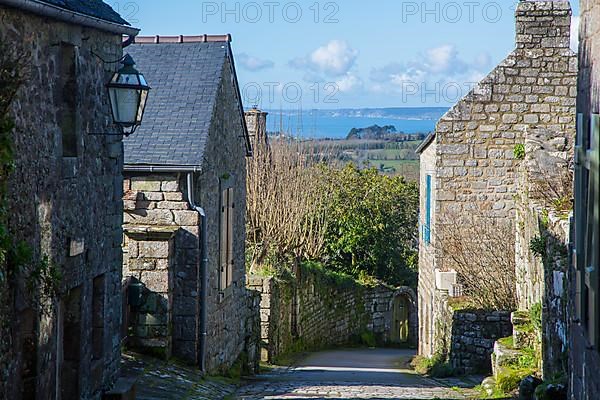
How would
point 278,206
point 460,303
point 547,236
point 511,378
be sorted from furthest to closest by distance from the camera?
point 278,206 < point 460,303 < point 511,378 < point 547,236

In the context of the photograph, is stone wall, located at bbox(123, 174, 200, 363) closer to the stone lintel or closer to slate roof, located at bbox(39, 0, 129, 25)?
the stone lintel

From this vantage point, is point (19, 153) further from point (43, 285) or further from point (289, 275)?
point (289, 275)

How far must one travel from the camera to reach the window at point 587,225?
4.95m

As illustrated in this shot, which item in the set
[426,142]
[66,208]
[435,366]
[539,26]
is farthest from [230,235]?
[66,208]

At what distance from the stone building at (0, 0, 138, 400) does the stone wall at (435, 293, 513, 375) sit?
5937 millimetres

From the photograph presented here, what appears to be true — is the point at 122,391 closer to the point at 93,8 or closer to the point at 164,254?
the point at 164,254

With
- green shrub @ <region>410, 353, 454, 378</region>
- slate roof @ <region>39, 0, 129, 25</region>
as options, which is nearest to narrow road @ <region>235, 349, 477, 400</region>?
green shrub @ <region>410, 353, 454, 378</region>

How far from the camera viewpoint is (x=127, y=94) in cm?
848

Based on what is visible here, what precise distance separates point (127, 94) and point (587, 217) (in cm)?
454

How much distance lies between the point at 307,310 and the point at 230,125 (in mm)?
8501

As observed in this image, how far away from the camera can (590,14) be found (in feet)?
18.9

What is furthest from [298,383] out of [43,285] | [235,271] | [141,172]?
[43,285]

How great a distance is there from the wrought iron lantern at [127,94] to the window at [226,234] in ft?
16.3

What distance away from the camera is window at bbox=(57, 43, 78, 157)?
7750 mm
